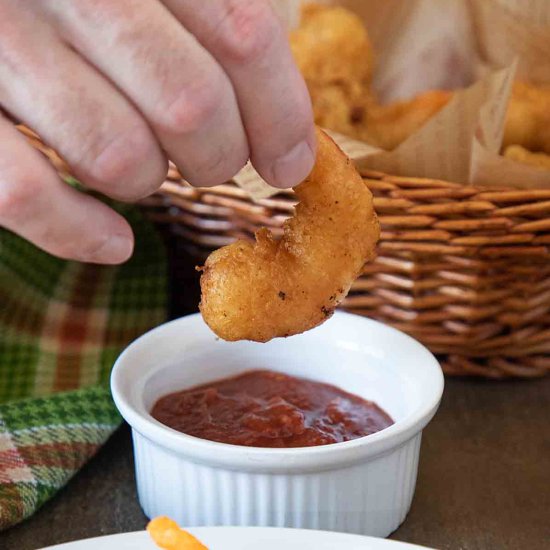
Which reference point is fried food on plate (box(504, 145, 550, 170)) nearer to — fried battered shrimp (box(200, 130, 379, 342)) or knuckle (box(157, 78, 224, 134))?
fried battered shrimp (box(200, 130, 379, 342))

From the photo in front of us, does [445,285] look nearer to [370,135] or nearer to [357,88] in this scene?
[370,135]

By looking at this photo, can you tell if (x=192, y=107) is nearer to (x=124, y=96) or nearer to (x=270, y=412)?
(x=124, y=96)

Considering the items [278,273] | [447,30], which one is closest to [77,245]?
[278,273]

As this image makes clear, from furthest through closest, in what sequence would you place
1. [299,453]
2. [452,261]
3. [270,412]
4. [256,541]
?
[452,261] < [270,412] < [299,453] < [256,541]

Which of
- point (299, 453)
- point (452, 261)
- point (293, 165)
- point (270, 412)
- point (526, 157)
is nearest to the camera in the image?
point (293, 165)

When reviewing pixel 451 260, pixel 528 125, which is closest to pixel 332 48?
pixel 528 125

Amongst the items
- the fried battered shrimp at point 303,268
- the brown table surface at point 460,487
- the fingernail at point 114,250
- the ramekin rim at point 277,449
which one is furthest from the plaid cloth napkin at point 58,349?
the fingernail at point 114,250

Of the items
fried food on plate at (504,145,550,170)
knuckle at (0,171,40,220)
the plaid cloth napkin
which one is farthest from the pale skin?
fried food on plate at (504,145,550,170)
